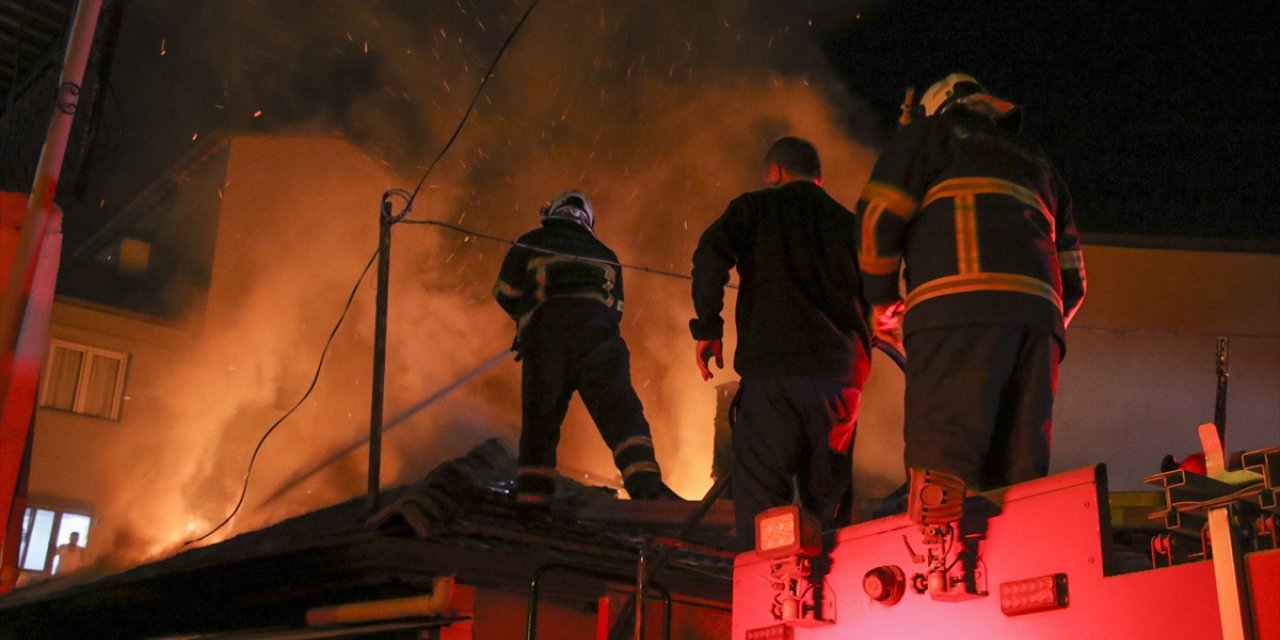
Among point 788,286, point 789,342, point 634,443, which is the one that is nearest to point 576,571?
point 789,342

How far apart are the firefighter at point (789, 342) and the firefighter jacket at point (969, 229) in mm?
764

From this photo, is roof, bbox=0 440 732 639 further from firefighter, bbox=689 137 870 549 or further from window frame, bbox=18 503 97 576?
window frame, bbox=18 503 97 576

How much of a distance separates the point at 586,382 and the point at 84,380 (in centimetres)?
1316

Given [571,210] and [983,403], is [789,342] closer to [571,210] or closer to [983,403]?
[983,403]

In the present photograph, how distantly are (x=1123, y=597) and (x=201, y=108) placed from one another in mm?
Answer: 18800

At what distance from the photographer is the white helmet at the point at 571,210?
26.1 feet

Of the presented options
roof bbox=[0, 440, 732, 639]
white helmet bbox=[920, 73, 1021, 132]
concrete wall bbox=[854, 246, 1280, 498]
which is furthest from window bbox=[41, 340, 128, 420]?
white helmet bbox=[920, 73, 1021, 132]

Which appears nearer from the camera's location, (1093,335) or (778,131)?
(1093,335)

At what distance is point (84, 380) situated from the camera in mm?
18234

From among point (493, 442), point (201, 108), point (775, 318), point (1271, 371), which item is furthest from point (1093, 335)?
point (201, 108)

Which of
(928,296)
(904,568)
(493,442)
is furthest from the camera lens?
(493,442)

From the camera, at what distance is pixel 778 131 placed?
43.0 feet

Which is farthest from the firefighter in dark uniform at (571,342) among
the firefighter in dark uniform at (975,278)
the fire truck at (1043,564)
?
the fire truck at (1043,564)

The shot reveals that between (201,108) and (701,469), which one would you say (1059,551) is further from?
(201,108)
